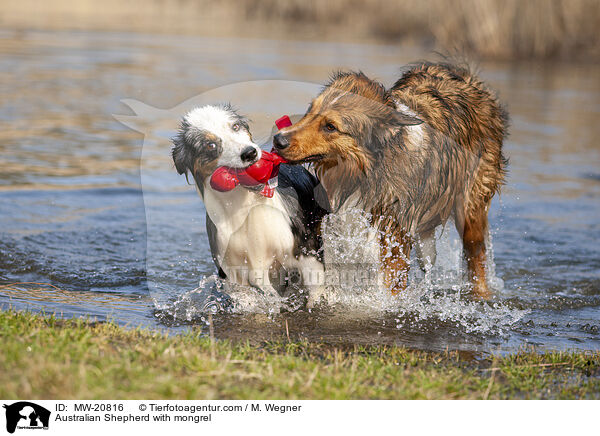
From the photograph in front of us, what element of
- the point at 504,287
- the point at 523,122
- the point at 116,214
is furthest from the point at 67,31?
the point at 504,287

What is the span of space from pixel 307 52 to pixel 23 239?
554 inches

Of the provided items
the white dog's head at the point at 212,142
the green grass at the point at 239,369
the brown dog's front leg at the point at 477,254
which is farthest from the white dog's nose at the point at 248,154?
the brown dog's front leg at the point at 477,254

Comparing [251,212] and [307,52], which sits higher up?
[307,52]

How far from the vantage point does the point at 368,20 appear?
2483cm

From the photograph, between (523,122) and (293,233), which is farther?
(523,122)

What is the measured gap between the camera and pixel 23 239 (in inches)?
272

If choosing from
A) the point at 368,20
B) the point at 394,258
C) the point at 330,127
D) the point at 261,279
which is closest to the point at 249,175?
the point at 330,127

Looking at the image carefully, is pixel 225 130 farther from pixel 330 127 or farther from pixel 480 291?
pixel 480 291

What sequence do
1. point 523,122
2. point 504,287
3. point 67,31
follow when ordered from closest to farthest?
point 504,287
point 523,122
point 67,31

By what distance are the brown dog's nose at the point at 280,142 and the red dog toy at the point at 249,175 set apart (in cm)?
10

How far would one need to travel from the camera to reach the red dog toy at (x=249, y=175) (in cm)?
450

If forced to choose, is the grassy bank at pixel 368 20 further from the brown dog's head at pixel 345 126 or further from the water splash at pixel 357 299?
the brown dog's head at pixel 345 126

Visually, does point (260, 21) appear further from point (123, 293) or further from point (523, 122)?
point (123, 293)

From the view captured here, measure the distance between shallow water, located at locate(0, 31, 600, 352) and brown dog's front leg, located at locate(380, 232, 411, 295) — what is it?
0.16m
